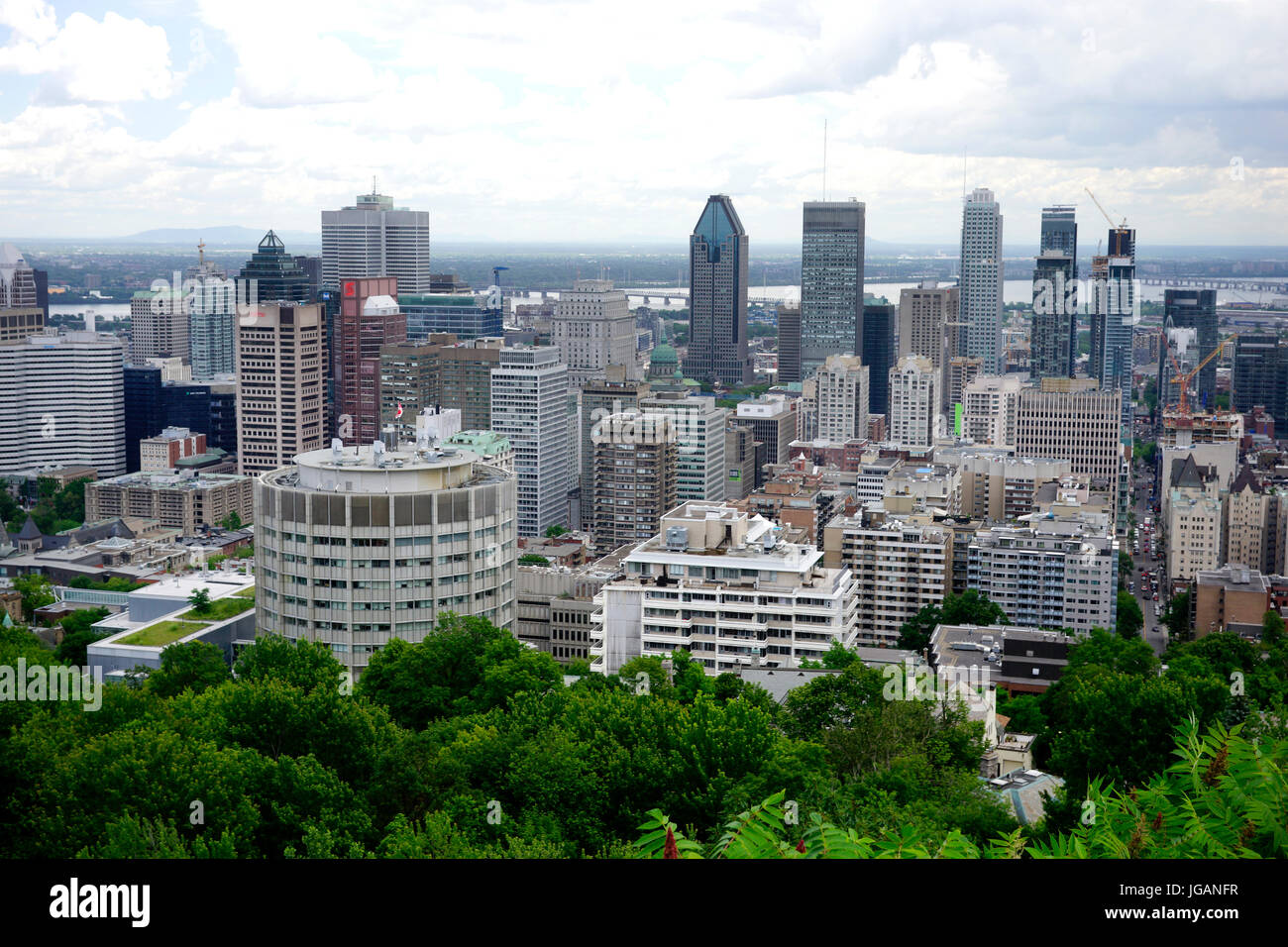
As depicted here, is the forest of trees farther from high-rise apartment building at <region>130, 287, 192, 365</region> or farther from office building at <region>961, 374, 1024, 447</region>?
high-rise apartment building at <region>130, 287, 192, 365</region>

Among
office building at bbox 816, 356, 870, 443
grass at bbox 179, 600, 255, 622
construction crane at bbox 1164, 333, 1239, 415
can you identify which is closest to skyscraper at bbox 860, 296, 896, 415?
office building at bbox 816, 356, 870, 443

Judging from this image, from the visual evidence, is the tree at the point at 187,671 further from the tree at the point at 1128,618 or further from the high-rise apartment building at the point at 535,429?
the high-rise apartment building at the point at 535,429

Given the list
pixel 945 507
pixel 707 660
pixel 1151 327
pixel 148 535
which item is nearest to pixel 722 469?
pixel 945 507

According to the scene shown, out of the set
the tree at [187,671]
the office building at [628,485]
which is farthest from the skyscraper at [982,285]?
the tree at [187,671]

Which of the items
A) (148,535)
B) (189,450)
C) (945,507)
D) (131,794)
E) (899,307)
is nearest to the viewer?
(131,794)

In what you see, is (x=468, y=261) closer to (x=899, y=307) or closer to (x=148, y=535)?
(x=899, y=307)

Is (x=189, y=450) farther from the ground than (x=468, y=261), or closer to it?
closer to it
